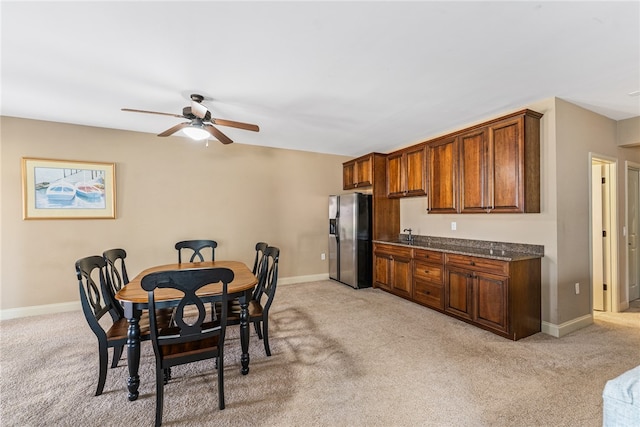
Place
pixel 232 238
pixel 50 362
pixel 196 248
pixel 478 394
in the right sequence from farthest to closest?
pixel 232 238 < pixel 196 248 < pixel 50 362 < pixel 478 394

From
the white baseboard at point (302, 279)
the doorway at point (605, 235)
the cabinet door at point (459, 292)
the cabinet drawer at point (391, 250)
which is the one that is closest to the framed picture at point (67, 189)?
the white baseboard at point (302, 279)

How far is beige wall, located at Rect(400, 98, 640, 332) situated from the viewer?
296cm

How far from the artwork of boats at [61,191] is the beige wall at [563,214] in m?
5.65

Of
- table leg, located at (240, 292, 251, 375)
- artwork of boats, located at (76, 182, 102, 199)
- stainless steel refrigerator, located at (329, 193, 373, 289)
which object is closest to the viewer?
table leg, located at (240, 292, 251, 375)

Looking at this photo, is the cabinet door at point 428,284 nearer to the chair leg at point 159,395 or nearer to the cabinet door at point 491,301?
the cabinet door at point 491,301

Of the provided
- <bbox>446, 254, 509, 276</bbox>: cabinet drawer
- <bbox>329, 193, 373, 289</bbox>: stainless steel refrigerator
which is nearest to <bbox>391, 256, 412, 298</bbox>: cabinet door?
<bbox>329, 193, 373, 289</bbox>: stainless steel refrigerator

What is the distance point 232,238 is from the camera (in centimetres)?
474

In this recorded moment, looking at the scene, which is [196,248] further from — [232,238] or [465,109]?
[465,109]

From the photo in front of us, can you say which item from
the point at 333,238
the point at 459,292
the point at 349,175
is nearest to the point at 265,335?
the point at 459,292

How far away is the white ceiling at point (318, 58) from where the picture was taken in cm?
172

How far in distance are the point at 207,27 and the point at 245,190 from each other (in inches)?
125

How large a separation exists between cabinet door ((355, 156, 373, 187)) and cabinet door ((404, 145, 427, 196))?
70 centimetres

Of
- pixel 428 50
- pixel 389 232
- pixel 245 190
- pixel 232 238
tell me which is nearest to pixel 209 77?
pixel 428 50

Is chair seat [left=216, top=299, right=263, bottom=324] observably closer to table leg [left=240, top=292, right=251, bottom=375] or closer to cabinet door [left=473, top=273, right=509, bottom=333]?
table leg [left=240, top=292, right=251, bottom=375]
